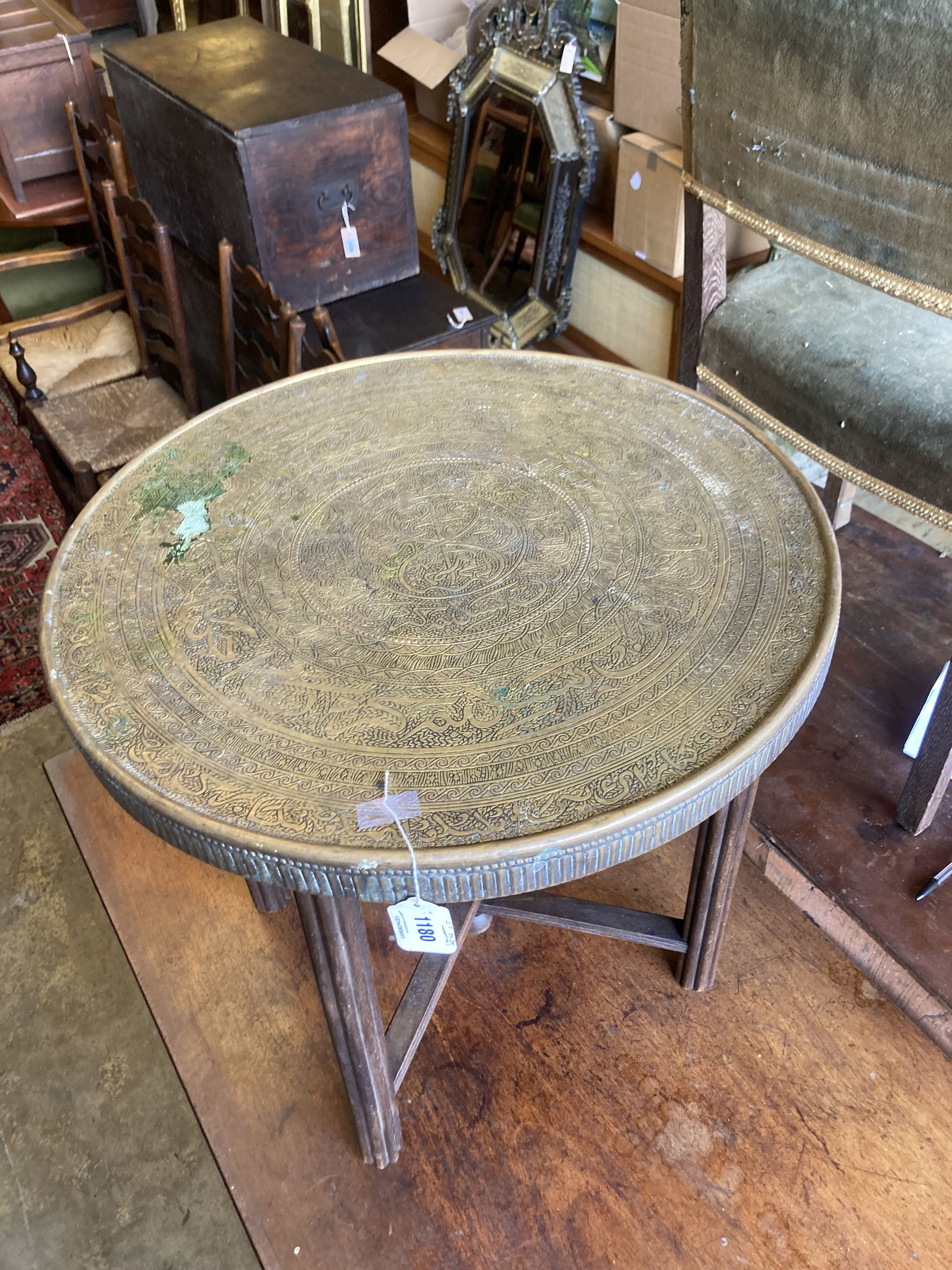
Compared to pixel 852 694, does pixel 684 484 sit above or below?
above

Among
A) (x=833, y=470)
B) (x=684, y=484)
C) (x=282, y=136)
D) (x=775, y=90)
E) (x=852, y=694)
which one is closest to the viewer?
(x=684, y=484)

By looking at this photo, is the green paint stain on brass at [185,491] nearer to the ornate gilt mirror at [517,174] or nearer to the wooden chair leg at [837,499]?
the wooden chair leg at [837,499]

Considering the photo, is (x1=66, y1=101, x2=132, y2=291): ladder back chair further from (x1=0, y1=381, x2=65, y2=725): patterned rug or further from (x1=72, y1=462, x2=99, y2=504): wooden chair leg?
(x1=72, y1=462, x2=99, y2=504): wooden chair leg

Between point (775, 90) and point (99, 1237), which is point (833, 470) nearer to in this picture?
point (775, 90)

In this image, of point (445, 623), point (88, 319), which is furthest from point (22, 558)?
point (445, 623)

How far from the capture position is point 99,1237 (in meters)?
1.42

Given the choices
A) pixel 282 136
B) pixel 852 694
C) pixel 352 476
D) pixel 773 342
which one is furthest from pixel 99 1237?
pixel 282 136

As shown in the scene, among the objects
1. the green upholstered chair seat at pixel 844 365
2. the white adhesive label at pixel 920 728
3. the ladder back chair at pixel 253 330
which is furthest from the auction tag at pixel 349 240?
the white adhesive label at pixel 920 728

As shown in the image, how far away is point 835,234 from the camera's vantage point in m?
1.35

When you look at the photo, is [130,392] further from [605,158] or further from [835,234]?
[835,234]

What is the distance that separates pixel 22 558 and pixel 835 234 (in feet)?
7.65

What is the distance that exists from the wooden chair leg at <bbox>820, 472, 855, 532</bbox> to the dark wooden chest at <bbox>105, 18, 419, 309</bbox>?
1.19 metres

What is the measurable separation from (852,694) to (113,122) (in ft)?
10.7

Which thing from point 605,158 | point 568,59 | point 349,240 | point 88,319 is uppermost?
point 568,59
